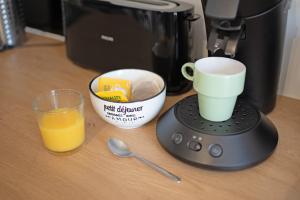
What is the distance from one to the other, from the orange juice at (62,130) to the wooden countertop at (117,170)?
19 mm

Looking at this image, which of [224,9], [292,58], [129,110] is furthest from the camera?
[292,58]

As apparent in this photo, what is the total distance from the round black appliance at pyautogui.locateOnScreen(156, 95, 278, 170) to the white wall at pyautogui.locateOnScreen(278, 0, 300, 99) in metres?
0.21

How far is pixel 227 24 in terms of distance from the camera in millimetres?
714

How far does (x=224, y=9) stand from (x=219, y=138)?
228 millimetres

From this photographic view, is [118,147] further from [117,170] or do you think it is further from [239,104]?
[239,104]

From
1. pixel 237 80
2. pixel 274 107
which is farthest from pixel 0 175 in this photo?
pixel 274 107

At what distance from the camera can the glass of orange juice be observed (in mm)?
722

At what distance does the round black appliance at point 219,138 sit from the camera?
0.67 meters

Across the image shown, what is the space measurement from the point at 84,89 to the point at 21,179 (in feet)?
1.17

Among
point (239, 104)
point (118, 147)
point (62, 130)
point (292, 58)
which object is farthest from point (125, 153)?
point (292, 58)

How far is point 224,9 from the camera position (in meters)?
0.65

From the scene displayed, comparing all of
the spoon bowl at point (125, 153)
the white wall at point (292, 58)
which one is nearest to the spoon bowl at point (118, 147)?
the spoon bowl at point (125, 153)

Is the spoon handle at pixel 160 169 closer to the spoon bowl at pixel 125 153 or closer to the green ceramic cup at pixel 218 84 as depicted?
the spoon bowl at pixel 125 153

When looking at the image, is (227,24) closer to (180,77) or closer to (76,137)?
(180,77)
